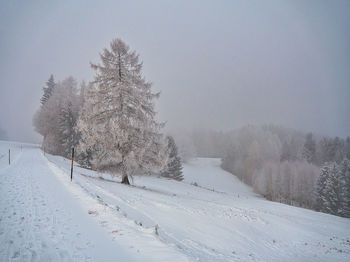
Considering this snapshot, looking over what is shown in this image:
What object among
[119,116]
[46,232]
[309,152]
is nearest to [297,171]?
[309,152]

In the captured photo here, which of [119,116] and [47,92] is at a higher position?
[47,92]

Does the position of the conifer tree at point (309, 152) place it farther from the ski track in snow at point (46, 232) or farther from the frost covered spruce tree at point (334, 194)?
the ski track in snow at point (46, 232)

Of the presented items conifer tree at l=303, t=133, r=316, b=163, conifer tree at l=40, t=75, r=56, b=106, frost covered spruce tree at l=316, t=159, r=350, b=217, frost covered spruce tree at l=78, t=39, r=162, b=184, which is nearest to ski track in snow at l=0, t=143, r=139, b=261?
frost covered spruce tree at l=78, t=39, r=162, b=184

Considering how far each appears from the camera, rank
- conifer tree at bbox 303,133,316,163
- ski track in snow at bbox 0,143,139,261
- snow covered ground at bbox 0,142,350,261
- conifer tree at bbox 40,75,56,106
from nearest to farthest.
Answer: ski track in snow at bbox 0,143,139,261, snow covered ground at bbox 0,142,350,261, conifer tree at bbox 40,75,56,106, conifer tree at bbox 303,133,316,163

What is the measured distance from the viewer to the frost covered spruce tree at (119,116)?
37.3ft

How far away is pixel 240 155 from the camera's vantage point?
65.8m

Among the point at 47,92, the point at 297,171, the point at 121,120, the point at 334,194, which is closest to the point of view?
the point at 121,120

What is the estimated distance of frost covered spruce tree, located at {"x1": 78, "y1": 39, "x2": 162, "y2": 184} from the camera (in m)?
11.4

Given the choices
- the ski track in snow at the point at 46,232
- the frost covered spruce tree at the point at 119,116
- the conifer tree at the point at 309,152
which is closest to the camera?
the ski track in snow at the point at 46,232

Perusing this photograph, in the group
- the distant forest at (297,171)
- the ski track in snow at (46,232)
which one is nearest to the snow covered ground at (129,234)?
the ski track in snow at (46,232)

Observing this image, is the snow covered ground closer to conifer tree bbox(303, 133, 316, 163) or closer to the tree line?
the tree line

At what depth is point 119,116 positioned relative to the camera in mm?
12047

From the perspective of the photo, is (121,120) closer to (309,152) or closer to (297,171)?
(297,171)

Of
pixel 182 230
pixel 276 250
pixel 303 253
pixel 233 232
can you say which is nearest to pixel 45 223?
pixel 182 230
